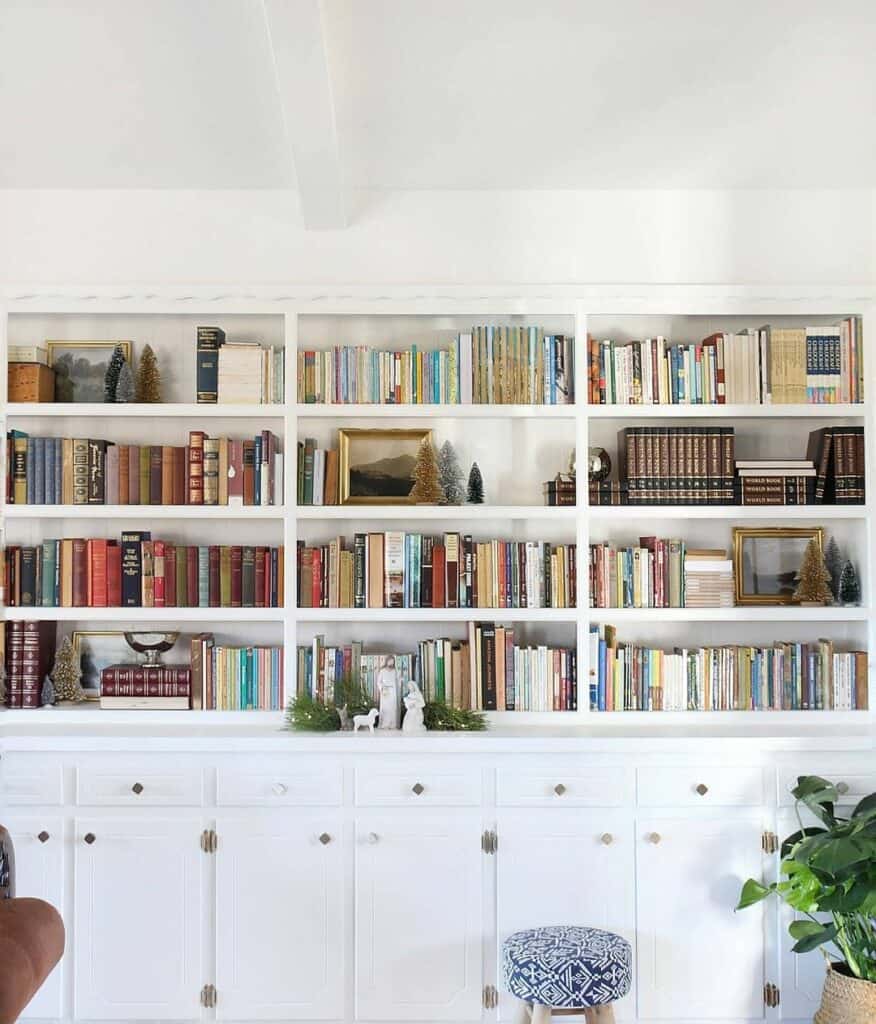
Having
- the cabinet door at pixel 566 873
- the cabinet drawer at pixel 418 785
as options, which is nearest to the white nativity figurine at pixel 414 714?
the cabinet drawer at pixel 418 785

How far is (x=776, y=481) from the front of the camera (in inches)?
143

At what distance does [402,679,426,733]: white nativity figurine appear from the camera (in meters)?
3.41

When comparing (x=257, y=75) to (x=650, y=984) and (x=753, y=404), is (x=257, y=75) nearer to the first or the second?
(x=753, y=404)

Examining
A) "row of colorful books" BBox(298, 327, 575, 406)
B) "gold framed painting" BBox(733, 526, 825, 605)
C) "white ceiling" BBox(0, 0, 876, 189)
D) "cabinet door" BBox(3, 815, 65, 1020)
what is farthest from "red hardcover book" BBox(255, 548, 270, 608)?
"gold framed painting" BBox(733, 526, 825, 605)

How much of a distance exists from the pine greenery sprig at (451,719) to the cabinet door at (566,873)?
11.6 inches

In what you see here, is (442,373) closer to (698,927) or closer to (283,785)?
(283,785)

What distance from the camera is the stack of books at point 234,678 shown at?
362 centimetres

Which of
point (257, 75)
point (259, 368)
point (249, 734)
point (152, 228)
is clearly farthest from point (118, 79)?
point (249, 734)

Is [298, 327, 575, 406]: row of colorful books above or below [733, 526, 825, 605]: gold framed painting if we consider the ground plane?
above

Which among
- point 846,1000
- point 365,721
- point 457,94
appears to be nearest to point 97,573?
point 365,721

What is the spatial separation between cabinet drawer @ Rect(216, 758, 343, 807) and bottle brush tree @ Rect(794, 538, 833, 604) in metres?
1.68

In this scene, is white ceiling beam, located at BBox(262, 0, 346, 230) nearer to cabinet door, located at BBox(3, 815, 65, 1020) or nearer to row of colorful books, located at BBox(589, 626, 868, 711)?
row of colorful books, located at BBox(589, 626, 868, 711)

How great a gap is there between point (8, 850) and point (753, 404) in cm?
262

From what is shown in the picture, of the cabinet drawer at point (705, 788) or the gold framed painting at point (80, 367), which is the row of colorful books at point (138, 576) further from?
the cabinet drawer at point (705, 788)
